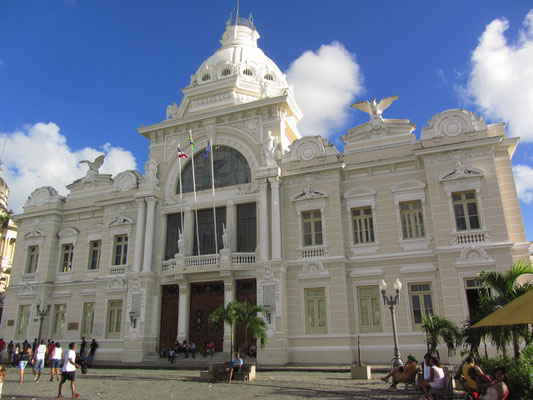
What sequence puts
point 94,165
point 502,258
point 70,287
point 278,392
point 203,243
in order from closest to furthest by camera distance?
point 278,392 → point 502,258 → point 203,243 → point 70,287 → point 94,165

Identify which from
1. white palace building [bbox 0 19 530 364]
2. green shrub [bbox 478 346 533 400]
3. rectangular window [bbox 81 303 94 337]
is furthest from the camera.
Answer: rectangular window [bbox 81 303 94 337]

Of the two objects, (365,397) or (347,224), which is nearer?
(365,397)

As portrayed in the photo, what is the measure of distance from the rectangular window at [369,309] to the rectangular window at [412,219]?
3.24 metres

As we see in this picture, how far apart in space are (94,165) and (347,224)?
62.1ft

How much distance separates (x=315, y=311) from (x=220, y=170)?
1033 centimetres

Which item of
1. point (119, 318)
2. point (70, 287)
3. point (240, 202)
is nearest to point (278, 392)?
point (240, 202)

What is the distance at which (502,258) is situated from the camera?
2025cm

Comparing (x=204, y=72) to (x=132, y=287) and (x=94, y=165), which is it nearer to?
(x=94, y=165)

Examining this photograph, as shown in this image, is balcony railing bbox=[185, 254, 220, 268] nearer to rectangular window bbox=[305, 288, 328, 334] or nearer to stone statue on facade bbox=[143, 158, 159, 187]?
rectangular window bbox=[305, 288, 328, 334]

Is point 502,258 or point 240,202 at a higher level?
point 240,202

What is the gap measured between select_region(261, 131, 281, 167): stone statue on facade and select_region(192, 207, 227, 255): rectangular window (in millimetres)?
4025

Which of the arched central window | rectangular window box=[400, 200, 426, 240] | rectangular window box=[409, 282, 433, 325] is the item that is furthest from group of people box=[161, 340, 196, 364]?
rectangular window box=[400, 200, 426, 240]

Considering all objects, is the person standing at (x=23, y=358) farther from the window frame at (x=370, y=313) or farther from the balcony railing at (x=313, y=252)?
the window frame at (x=370, y=313)

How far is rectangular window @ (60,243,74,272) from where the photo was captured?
3105 cm
